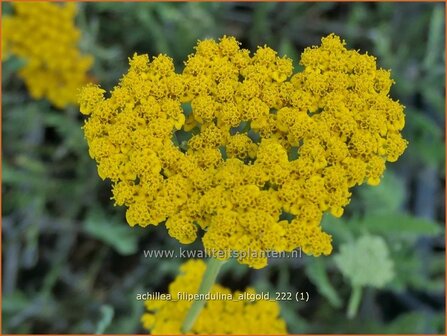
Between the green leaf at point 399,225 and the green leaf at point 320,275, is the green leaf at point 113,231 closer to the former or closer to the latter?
the green leaf at point 320,275

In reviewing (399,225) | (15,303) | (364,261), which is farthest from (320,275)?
(15,303)

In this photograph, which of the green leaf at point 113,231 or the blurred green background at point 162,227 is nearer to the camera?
the green leaf at point 113,231

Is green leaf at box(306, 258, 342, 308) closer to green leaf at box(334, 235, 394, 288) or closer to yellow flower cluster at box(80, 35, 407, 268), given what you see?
green leaf at box(334, 235, 394, 288)

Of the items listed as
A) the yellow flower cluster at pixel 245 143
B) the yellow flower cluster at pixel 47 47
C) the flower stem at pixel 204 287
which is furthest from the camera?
the yellow flower cluster at pixel 47 47

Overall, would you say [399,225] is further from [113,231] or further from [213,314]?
[113,231]

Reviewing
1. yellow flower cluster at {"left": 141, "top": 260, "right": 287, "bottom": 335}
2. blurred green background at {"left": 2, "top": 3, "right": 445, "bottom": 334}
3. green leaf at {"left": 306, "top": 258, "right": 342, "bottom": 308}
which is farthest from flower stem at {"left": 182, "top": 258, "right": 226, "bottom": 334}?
blurred green background at {"left": 2, "top": 3, "right": 445, "bottom": 334}

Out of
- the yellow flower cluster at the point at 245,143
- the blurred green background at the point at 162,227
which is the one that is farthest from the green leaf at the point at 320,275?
the yellow flower cluster at the point at 245,143

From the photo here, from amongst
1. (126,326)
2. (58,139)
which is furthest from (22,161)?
(126,326)
